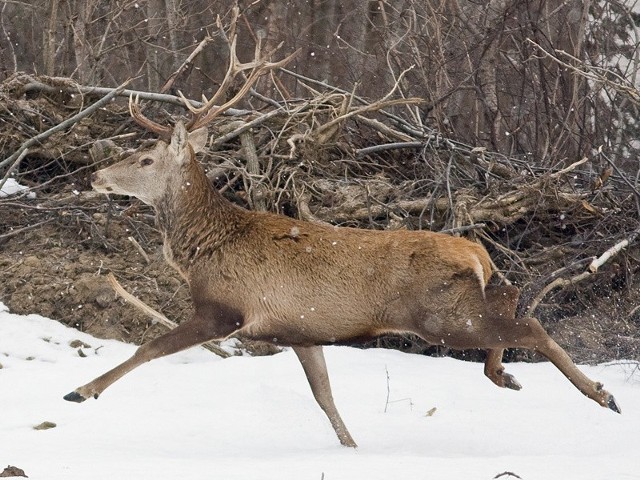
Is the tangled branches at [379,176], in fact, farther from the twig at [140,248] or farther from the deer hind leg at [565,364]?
the deer hind leg at [565,364]

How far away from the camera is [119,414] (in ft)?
23.4

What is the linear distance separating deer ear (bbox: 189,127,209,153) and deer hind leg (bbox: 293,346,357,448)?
1.56m

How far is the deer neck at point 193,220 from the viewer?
6875mm

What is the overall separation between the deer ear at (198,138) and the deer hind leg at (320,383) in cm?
156

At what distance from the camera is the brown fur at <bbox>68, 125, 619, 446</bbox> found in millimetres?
6238

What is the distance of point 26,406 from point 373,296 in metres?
2.52

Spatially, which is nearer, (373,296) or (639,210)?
(373,296)

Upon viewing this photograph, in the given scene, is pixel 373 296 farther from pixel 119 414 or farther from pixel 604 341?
pixel 604 341

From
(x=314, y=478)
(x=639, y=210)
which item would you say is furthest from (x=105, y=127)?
(x=314, y=478)

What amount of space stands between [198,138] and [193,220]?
70 centimetres

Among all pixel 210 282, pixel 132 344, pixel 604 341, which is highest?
pixel 210 282

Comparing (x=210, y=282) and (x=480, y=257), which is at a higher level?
(x=480, y=257)

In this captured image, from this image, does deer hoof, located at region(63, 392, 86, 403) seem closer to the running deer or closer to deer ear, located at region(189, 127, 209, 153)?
the running deer

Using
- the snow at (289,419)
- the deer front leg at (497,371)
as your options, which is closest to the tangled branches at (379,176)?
the snow at (289,419)
